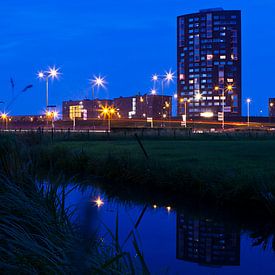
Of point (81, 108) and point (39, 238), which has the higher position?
point (81, 108)

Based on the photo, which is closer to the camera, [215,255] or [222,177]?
[215,255]

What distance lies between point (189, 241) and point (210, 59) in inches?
5524

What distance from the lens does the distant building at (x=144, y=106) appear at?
108875mm

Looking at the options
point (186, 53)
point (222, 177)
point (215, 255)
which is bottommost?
point (215, 255)

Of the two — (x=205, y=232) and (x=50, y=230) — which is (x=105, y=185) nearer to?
(x=205, y=232)

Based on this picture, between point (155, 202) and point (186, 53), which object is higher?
point (186, 53)

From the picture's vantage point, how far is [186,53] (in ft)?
494

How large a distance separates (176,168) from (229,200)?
345cm

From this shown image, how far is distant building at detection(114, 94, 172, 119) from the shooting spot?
109 meters

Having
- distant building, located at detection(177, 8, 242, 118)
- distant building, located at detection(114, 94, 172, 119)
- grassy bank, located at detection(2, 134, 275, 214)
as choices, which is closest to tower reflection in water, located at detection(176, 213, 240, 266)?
grassy bank, located at detection(2, 134, 275, 214)

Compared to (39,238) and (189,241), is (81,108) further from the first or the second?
(39,238)

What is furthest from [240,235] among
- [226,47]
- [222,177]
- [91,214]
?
[226,47]

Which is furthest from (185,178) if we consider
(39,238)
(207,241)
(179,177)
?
(39,238)

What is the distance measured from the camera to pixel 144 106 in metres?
123
